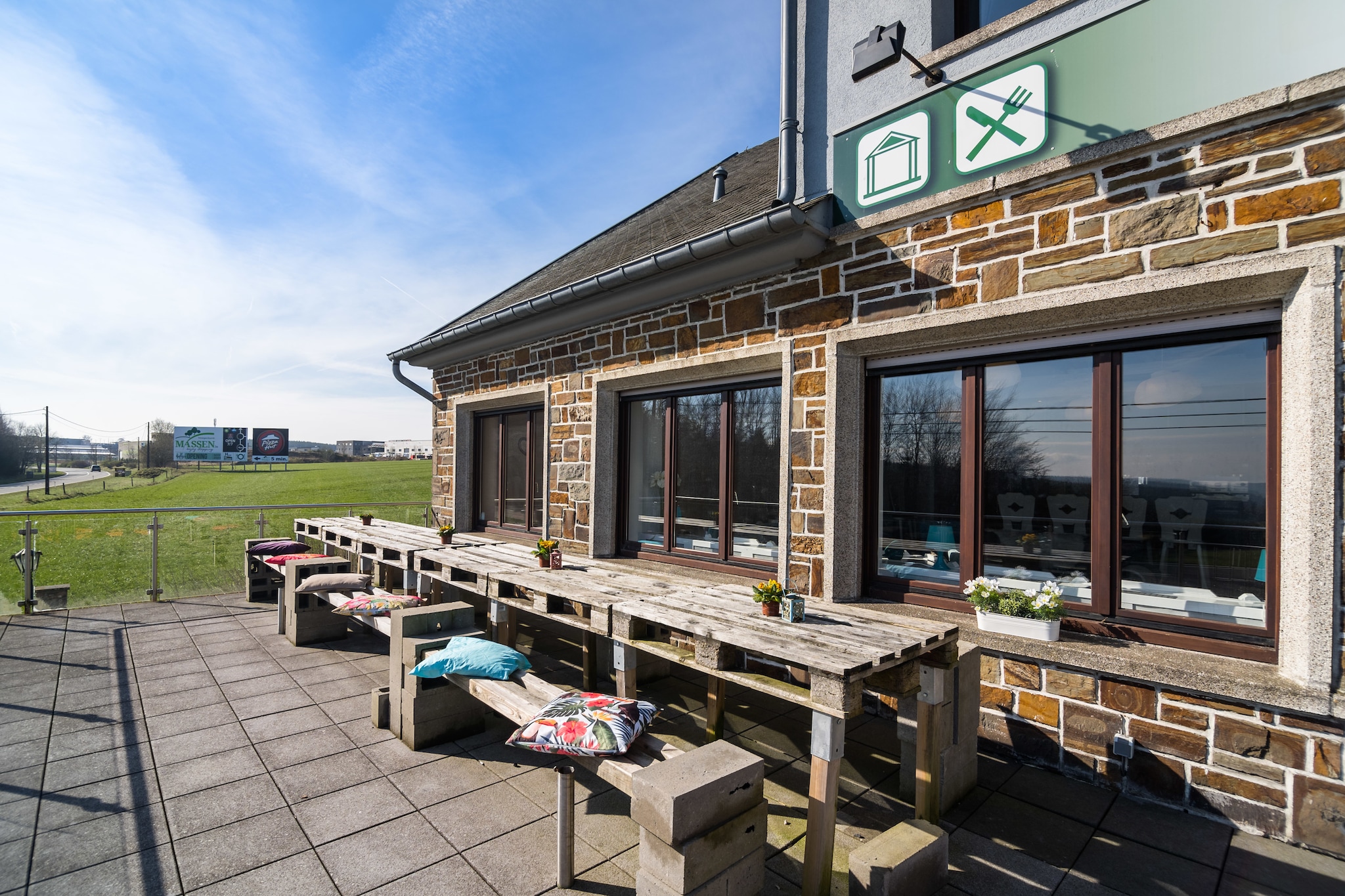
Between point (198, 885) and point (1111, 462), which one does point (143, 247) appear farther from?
point (1111, 462)

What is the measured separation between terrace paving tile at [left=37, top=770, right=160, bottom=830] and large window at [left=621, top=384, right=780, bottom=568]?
3658mm

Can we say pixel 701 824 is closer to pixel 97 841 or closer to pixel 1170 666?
pixel 1170 666

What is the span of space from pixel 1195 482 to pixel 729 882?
309 centimetres

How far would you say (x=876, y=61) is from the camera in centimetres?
379

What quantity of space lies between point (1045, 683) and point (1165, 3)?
360cm

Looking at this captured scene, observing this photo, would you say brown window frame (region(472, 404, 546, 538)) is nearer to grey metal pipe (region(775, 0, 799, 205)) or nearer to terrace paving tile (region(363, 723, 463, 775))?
terrace paving tile (region(363, 723, 463, 775))

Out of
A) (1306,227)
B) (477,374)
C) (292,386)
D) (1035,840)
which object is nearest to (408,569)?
(477,374)

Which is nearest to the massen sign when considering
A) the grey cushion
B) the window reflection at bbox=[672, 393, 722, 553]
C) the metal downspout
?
the metal downspout

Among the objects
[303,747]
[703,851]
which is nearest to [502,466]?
[303,747]

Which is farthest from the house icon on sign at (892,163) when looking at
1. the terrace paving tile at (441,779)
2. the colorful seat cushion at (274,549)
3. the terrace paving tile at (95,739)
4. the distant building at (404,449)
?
the distant building at (404,449)

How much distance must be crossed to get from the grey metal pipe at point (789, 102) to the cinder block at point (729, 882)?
4.01 metres

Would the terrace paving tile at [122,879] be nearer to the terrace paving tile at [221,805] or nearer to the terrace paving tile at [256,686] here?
the terrace paving tile at [221,805]

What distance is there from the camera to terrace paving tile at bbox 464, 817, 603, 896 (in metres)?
2.32

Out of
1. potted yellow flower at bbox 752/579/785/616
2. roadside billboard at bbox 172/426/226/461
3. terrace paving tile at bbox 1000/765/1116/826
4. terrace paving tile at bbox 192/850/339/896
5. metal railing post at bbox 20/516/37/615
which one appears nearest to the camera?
terrace paving tile at bbox 192/850/339/896
